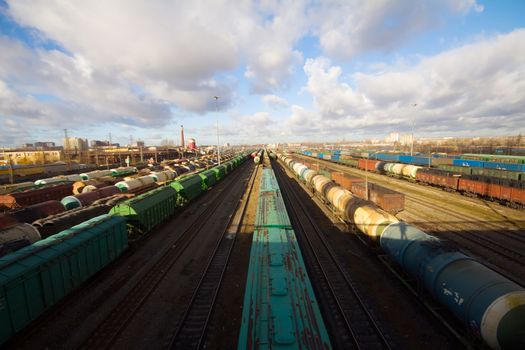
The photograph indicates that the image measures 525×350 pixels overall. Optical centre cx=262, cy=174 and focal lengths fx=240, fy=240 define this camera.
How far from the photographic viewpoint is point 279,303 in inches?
318

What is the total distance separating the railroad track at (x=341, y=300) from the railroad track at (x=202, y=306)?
18.6 ft

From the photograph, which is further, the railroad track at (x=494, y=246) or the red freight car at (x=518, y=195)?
the red freight car at (x=518, y=195)

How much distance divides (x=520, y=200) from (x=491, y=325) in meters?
→ 28.2

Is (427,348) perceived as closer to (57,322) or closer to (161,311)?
(161,311)

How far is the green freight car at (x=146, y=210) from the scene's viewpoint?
19.2 meters

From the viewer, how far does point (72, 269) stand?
12531 millimetres

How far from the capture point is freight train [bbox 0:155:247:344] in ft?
31.2

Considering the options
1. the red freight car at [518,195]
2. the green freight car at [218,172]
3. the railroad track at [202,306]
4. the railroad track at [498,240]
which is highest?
the green freight car at [218,172]

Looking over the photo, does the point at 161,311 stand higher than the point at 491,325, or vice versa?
the point at 491,325

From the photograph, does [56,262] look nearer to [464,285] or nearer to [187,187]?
Result: [464,285]

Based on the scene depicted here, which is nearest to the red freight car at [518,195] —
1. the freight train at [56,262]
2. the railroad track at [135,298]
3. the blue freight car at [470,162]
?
the blue freight car at [470,162]

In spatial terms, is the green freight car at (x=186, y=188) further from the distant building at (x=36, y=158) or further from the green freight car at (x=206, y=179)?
the distant building at (x=36, y=158)

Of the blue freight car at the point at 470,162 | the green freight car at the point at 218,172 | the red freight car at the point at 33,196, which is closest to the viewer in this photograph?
the red freight car at the point at 33,196

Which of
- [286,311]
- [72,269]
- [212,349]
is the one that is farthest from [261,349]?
[72,269]
